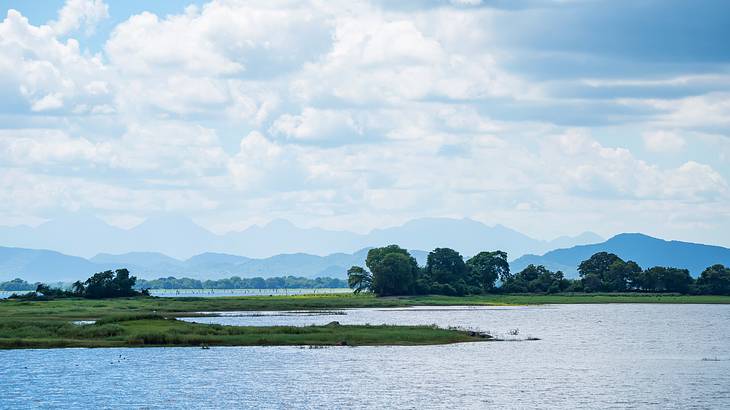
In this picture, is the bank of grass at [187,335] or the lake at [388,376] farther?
the bank of grass at [187,335]

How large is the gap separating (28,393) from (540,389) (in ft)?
137

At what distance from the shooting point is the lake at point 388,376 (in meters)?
77.6

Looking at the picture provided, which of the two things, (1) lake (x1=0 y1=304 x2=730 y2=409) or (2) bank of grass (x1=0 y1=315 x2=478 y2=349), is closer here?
(1) lake (x1=0 y1=304 x2=730 y2=409)

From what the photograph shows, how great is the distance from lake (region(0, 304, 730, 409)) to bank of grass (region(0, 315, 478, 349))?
2.61m

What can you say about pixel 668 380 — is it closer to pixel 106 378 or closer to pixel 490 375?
pixel 490 375

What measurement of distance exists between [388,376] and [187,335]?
35.2 m

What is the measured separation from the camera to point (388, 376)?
3558 inches

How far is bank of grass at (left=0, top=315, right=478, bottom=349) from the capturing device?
4530 inches

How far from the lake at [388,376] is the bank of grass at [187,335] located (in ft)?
8.56

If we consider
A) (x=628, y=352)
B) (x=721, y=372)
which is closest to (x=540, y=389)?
(x=721, y=372)

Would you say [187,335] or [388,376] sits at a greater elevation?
[187,335]

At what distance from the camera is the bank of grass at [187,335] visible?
11506 centimetres

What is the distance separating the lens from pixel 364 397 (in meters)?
79.0

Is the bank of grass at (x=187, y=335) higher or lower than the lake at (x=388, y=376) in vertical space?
higher
